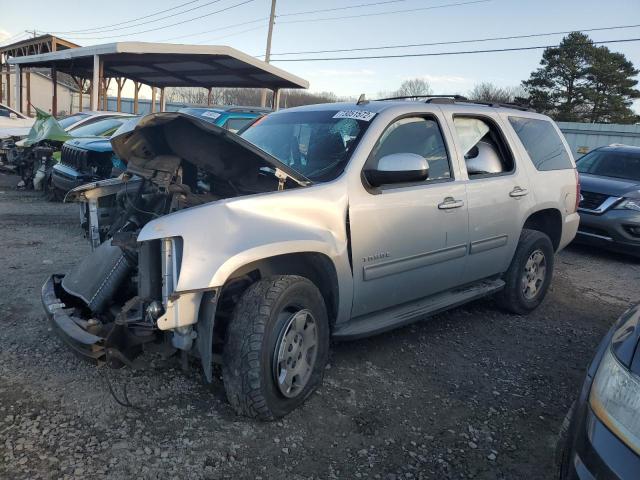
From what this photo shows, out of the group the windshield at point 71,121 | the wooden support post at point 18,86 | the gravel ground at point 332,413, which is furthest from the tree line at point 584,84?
the gravel ground at point 332,413

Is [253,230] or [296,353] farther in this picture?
[296,353]

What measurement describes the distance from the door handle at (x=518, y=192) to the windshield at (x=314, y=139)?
5.56ft

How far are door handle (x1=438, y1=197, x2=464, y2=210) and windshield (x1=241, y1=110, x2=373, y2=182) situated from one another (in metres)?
0.84

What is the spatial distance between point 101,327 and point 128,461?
2.54 feet

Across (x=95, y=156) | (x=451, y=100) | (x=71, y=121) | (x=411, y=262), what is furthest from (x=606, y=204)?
(x=71, y=121)

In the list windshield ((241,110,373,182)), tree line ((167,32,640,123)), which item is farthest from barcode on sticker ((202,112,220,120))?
Answer: tree line ((167,32,640,123))

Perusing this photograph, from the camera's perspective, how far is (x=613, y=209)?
26.4 ft

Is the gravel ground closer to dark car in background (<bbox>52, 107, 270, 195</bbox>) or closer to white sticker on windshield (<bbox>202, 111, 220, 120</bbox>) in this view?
dark car in background (<bbox>52, 107, 270, 195</bbox>)

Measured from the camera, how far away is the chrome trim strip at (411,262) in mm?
3523

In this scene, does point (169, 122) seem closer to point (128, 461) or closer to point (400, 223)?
point (400, 223)

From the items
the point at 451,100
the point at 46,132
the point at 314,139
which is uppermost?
the point at 451,100

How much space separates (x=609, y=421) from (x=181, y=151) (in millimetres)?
2640

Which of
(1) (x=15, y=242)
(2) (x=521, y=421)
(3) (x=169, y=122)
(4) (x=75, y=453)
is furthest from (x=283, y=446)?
(1) (x=15, y=242)

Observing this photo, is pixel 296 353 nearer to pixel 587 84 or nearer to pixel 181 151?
pixel 181 151
